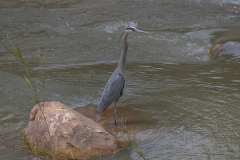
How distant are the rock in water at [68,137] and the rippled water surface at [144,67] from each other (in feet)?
0.53

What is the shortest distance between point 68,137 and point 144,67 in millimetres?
3146

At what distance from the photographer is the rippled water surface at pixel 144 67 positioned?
614 centimetres

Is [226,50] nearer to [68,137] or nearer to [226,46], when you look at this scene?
[226,46]

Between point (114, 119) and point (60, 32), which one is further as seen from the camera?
point (60, 32)

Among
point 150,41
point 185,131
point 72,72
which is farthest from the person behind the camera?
point 150,41

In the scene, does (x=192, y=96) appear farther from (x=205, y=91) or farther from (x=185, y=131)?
(x=185, y=131)

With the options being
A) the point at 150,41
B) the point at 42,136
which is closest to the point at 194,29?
the point at 150,41

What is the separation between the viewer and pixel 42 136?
5.80 meters

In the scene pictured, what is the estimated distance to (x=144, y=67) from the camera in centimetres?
869

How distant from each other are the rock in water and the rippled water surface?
0.53ft

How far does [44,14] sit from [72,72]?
3824mm

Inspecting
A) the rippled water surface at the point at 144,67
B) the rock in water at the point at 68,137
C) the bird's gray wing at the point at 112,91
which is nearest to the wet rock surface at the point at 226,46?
the rippled water surface at the point at 144,67

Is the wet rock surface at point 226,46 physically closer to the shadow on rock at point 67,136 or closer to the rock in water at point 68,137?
the shadow on rock at point 67,136

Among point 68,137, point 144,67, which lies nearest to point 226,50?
point 144,67
